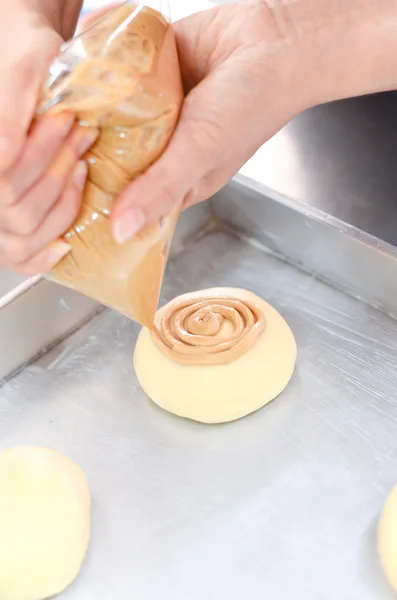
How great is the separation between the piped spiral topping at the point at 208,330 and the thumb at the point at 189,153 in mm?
271

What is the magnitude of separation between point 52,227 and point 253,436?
1.42 feet

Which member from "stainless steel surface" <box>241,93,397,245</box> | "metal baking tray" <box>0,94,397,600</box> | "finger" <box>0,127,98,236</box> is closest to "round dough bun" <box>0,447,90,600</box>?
"metal baking tray" <box>0,94,397,600</box>

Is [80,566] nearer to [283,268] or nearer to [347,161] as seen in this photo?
[283,268]

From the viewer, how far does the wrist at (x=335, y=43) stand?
0.86 meters

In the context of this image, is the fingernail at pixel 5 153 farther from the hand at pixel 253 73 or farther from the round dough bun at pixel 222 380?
the round dough bun at pixel 222 380

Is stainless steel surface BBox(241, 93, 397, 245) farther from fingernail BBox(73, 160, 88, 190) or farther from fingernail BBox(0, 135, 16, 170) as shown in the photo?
fingernail BBox(0, 135, 16, 170)

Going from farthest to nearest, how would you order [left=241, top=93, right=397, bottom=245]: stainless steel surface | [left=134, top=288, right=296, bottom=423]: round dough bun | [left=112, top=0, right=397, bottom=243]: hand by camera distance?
[left=241, top=93, right=397, bottom=245]: stainless steel surface
[left=134, top=288, right=296, bottom=423]: round dough bun
[left=112, top=0, right=397, bottom=243]: hand

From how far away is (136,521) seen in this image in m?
0.91

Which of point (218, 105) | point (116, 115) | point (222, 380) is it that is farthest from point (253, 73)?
point (222, 380)

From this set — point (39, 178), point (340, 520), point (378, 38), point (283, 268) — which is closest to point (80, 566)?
point (340, 520)

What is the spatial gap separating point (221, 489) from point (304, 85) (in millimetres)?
536

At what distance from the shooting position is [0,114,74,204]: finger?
2.19ft

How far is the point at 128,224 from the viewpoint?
71cm

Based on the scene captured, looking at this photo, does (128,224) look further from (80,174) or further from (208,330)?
(208,330)
